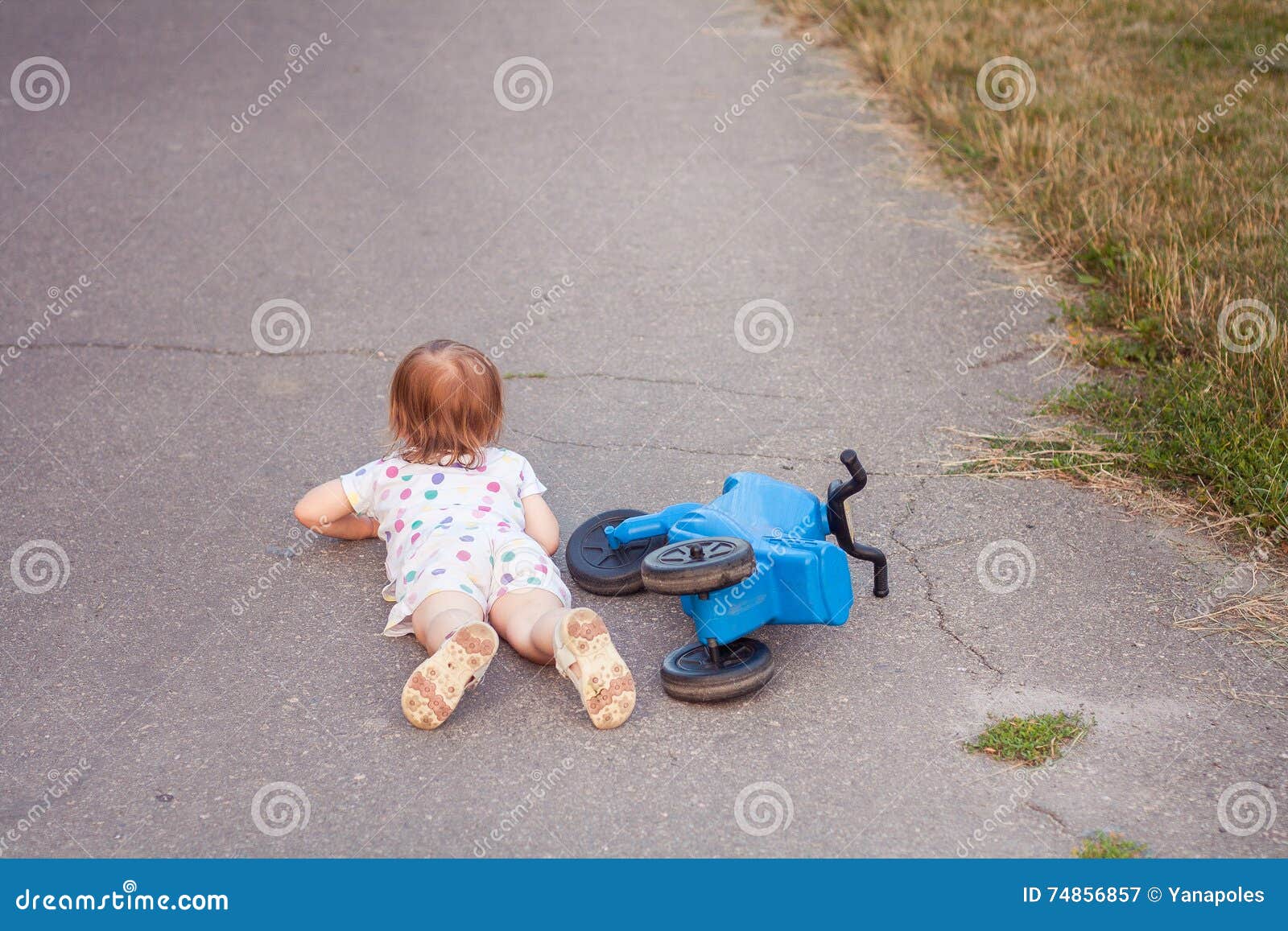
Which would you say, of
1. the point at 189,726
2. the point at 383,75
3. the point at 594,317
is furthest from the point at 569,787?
the point at 383,75

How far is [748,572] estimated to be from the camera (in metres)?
3.06

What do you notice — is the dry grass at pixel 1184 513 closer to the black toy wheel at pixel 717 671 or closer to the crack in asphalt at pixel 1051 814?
the crack in asphalt at pixel 1051 814

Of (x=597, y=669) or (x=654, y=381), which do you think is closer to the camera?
(x=597, y=669)

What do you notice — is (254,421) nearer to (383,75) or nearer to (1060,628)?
(1060,628)

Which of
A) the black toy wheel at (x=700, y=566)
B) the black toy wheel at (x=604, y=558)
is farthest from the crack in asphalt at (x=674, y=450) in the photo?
the black toy wheel at (x=700, y=566)

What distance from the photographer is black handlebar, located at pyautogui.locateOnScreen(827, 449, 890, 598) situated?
3295mm

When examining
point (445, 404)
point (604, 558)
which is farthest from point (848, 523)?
point (445, 404)

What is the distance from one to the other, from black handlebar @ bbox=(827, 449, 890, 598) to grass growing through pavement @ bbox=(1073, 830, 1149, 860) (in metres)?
1.03

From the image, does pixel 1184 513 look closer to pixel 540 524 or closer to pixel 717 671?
pixel 717 671

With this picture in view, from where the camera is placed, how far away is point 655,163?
7367 mm

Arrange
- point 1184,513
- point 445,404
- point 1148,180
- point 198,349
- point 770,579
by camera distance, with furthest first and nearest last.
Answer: point 1148,180 < point 198,349 < point 1184,513 < point 445,404 < point 770,579

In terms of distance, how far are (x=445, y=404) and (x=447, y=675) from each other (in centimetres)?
88

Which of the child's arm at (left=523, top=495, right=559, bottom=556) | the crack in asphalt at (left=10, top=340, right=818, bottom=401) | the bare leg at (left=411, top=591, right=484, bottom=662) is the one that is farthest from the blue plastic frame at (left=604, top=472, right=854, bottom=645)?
the crack in asphalt at (left=10, top=340, right=818, bottom=401)

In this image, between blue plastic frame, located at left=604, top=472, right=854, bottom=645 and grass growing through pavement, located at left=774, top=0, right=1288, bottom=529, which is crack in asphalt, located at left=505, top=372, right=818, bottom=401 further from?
blue plastic frame, located at left=604, top=472, right=854, bottom=645
